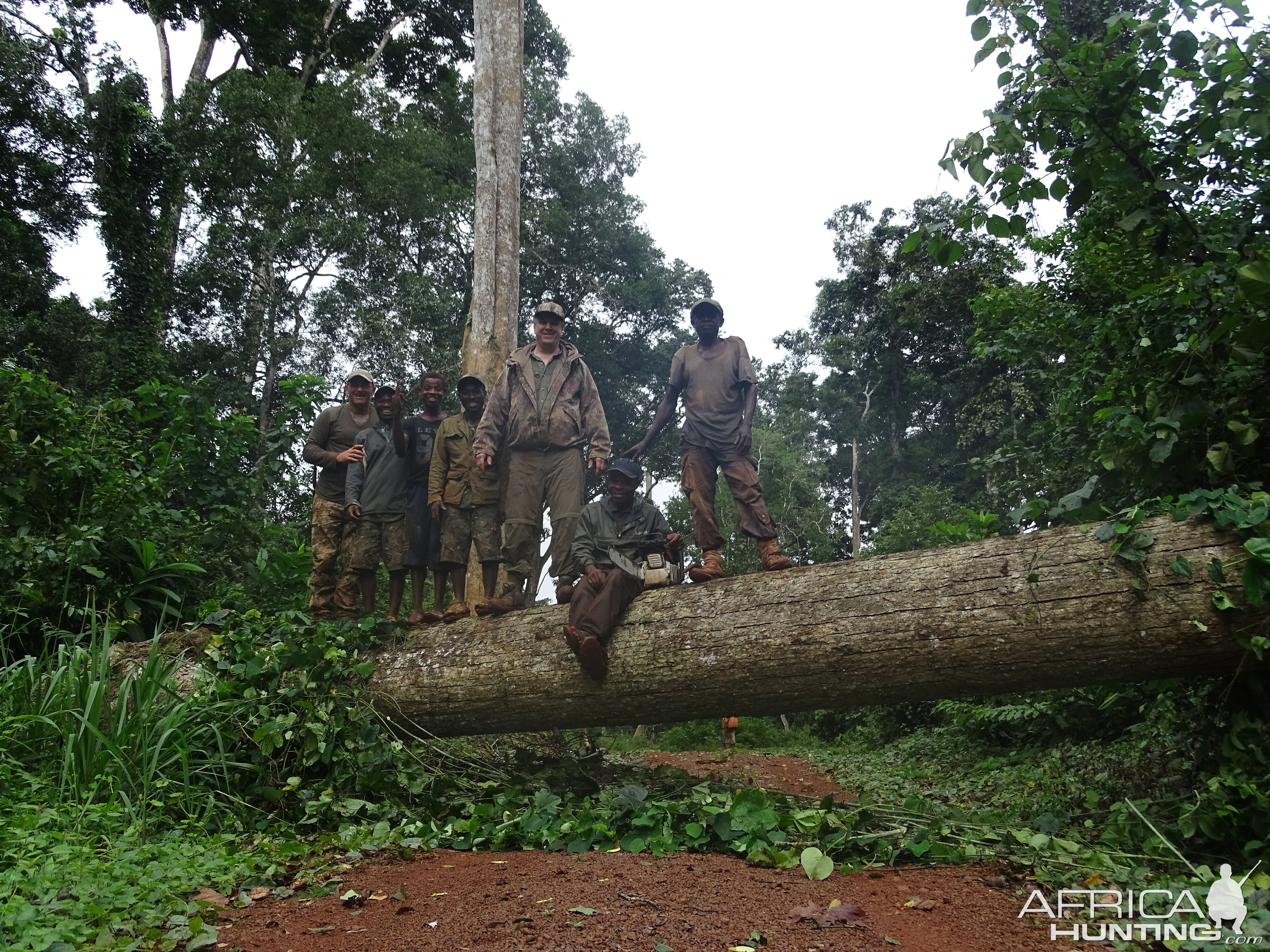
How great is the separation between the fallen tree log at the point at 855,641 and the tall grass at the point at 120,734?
42.8 inches

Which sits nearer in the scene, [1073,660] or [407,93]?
[1073,660]

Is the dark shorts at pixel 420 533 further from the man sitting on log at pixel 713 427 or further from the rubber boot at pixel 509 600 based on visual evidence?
the man sitting on log at pixel 713 427

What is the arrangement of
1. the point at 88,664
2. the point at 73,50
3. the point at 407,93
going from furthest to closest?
the point at 407,93 → the point at 73,50 → the point at 88,664

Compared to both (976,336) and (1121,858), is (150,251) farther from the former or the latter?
(1121,858)

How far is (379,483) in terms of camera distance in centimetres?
652

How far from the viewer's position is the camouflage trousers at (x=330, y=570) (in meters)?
6.43

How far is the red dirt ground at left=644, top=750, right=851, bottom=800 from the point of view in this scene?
8.21 meters

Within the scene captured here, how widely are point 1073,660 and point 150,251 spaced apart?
1695cm

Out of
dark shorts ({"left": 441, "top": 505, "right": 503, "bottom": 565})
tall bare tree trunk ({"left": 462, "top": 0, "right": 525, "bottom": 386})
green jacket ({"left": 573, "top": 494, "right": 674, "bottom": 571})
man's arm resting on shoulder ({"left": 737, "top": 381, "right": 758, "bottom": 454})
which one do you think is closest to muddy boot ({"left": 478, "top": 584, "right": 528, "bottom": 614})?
dark shorts ({"left": 441, "top": 505, "right": 503, "bottom": 565})

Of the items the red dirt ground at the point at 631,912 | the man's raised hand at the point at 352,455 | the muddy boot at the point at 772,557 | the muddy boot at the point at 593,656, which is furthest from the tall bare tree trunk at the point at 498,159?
the red dirt ground at the point at 631,912

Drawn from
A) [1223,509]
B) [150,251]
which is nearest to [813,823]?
[1223,509]

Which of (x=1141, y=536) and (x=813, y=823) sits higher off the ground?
(x=1141, y=536)

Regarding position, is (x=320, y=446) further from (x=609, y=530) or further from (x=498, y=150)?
(x=498, y=150)

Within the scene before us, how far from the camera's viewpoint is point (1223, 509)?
155 inches
